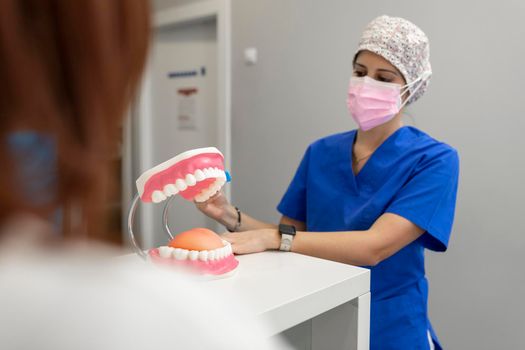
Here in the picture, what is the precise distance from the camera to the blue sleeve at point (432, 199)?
1.22 metres

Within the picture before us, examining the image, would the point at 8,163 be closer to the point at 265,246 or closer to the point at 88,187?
the point at 88,187

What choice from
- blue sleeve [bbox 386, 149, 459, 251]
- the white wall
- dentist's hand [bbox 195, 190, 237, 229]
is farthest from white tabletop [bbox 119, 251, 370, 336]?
the white wall

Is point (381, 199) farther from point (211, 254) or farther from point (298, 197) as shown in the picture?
point (211, 254)

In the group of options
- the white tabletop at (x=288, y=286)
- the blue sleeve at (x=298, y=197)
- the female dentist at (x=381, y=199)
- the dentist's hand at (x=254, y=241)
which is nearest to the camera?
the white tabletop at (x=288, y=286)

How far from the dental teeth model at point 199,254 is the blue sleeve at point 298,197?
0.72 meters

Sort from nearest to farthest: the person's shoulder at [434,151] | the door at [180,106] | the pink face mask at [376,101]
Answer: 1. the person's shoulder at [434,151]
2. the pink face mask at [376,101]
3. the door at [180,106]

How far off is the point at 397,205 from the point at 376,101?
0.37 metres

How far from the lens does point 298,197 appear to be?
1.58 meters

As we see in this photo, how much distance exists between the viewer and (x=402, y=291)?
1306 mm

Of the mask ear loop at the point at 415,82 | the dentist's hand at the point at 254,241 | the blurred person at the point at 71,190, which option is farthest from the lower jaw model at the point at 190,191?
the mask ear loop at the point at 415,82

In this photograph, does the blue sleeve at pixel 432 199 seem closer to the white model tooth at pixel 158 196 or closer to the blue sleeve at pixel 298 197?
the blue sleeve at pixel 298 197

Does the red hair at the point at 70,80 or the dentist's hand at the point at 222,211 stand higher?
the red hair at the point at 70,80

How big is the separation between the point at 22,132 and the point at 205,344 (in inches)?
6.9

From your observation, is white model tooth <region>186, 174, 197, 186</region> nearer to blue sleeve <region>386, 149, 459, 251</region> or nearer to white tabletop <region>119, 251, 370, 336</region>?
white tabletop <region>119, 251, 370, 336</region>
